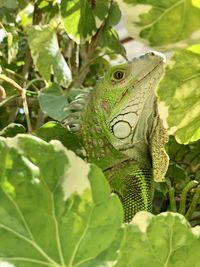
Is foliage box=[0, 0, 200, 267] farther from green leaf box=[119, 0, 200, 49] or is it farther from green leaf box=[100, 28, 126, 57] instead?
green leaf box=[100, 28, 126, 57]

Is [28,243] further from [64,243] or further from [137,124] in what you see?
[137,124]

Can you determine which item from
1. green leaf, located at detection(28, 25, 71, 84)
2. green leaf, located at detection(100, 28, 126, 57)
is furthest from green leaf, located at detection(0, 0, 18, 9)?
green leaf, located at detection(100, 28, 126, 57)

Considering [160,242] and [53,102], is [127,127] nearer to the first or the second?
[53,102]

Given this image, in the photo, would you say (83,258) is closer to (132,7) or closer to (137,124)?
(132,7)

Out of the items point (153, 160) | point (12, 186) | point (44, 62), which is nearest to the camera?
point (12, 186)

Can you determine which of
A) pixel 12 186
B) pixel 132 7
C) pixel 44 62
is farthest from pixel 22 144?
pixel 44 62

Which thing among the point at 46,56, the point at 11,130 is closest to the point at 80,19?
the point at 46,56

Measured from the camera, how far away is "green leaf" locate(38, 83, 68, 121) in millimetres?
954

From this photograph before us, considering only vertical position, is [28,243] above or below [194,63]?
below

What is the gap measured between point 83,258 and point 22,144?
8 centimetres

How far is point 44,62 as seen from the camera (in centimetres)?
110

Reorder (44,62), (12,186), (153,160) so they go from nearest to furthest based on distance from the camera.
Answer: (12,186), (153,160), (44,62)

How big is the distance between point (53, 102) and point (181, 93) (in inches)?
20.3

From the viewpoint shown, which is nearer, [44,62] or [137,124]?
[137,124]
